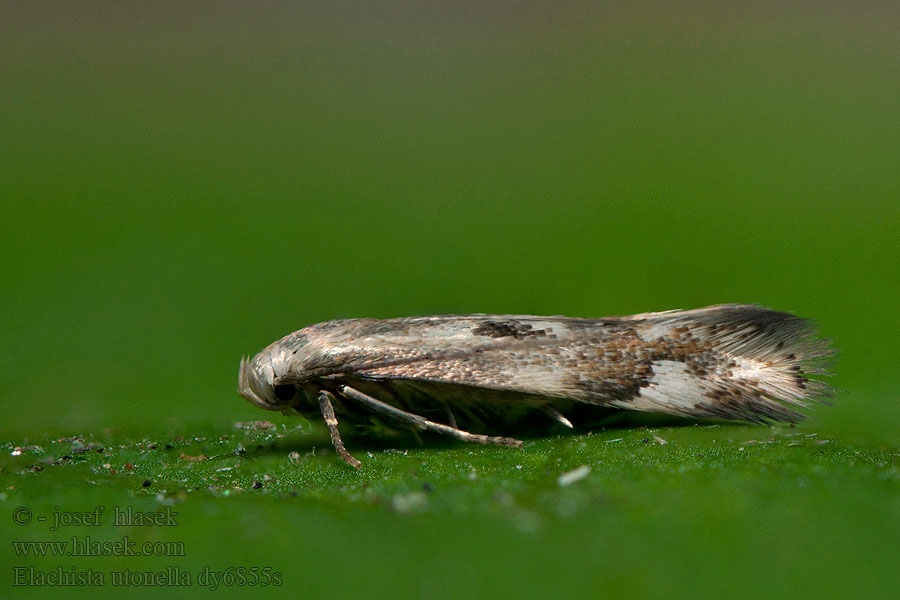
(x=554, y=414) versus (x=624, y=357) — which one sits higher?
(x=624, y=357)

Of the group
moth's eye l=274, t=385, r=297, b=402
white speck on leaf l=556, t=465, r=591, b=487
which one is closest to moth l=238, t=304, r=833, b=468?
moth's eye l=274, t=385, r=297, b=402

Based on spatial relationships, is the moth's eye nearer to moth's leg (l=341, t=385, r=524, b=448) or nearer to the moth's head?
the moth's head

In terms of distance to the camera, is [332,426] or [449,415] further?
[449,415]

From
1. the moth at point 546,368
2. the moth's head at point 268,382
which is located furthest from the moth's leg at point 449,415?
the moth's head at point 268,382

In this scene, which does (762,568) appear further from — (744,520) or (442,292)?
(442,292)

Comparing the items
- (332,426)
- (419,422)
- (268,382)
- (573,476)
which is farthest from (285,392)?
(573,476)

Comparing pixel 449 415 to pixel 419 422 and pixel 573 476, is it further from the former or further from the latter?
pixel 573 476

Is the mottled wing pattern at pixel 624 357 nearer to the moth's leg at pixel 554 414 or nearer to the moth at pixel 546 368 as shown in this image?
the moth at pixel 546 368
